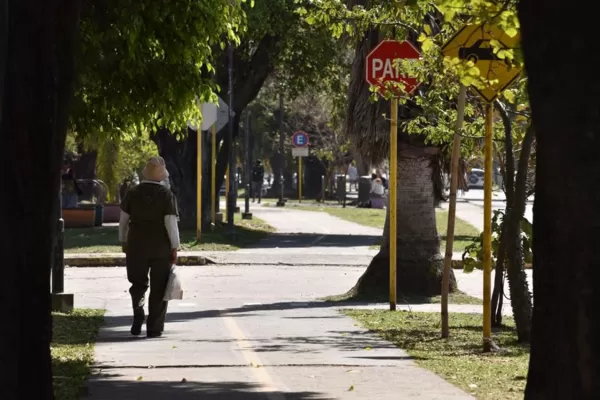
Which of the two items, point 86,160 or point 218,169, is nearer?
point 218,169

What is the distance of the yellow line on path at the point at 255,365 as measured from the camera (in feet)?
33.7

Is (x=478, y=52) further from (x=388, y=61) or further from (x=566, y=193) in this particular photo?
(x=566, y=193)

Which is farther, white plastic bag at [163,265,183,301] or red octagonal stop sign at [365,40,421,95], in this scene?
red octagonal stop sign at [365,40,421,95]

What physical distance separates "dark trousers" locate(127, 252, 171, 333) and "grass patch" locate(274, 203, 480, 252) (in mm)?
15909

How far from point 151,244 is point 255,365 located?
114 inches

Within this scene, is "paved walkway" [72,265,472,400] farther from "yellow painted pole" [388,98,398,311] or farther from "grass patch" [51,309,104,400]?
"yellow painted pole" [388,98,398,311]

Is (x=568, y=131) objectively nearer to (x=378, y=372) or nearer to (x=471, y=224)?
(x=378, y=372)

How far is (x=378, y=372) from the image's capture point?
11.4 metres

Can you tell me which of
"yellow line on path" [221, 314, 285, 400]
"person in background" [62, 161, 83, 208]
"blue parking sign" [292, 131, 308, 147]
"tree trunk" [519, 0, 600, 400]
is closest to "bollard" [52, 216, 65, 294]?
"yellow line on path" [221, 314, 285, 400]

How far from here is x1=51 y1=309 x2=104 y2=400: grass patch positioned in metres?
10.4

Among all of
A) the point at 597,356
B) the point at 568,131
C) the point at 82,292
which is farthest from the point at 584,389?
the point at 82,292

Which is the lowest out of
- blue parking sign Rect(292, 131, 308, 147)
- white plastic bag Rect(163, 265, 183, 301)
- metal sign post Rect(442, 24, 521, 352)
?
white plastic bag Rect(163, 265, 183, 301)

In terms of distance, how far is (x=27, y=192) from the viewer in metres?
8.34

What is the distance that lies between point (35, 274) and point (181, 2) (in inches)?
212
